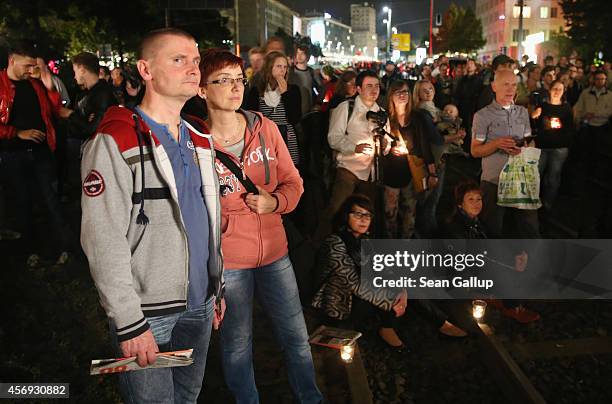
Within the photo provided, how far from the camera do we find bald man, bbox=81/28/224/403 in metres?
2.32

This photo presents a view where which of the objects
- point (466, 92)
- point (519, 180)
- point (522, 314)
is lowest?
point (522, 314)

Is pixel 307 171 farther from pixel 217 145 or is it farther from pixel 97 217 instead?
pixel 97 217

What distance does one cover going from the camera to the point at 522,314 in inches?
211

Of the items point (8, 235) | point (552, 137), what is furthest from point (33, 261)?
point (552, 137)

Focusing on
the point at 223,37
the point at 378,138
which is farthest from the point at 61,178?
the point at 223,37

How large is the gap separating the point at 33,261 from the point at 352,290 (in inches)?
141

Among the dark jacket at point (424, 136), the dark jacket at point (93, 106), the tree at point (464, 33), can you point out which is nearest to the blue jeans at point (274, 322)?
the dark jacket at point (424, 136)

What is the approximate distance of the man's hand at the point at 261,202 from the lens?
10.6ft

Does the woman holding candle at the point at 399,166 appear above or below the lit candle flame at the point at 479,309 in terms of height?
above

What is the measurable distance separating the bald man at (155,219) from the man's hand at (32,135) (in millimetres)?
4215

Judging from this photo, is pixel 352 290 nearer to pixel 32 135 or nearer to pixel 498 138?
pixel 498 138

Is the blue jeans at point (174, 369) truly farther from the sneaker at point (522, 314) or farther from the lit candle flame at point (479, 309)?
the sneaker at point (522, 314)

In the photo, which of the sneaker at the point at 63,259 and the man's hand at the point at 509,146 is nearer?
the man's hand at the point at 509,146

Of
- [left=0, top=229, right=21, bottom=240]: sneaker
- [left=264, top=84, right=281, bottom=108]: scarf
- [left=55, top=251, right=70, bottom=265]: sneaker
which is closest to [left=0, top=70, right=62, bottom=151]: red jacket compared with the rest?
[left=55, top=251, right=70, bottom=265]: sneaker
